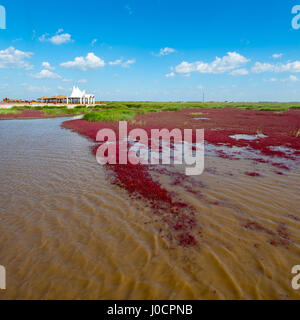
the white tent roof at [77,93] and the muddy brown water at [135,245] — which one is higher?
the white tent roof at [77,93]

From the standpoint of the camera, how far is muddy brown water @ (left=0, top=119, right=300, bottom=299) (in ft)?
11.3

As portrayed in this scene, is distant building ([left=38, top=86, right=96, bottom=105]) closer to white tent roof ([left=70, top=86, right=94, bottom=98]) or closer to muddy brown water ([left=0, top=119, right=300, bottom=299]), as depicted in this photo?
white tent roof ([left=70, top=86, right=94, bottom=98])

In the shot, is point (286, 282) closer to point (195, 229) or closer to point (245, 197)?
point (195, 229)

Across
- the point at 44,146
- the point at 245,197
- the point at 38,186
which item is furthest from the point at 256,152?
the point at 44,146

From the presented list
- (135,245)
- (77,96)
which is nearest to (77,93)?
(77,96)

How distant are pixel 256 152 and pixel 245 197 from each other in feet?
25.3

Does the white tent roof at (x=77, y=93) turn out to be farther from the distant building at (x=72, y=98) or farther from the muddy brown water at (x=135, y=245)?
the muddy brown water at (x=135, y=245)

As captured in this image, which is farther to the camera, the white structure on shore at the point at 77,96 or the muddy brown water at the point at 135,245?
the white structure on shore at the point at 77,96

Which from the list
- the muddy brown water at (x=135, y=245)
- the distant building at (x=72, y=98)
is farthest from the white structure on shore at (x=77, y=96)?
the muddy brown water at (x=135, y=245)

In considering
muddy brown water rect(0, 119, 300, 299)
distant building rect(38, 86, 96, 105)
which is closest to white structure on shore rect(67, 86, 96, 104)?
distant building rect(38, 86, 96, 105)

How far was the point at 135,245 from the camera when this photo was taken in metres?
4.46

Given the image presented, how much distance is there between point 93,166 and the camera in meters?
10.2

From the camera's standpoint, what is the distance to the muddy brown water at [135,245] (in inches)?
136

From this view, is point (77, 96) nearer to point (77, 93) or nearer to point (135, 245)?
point (77, 93)
